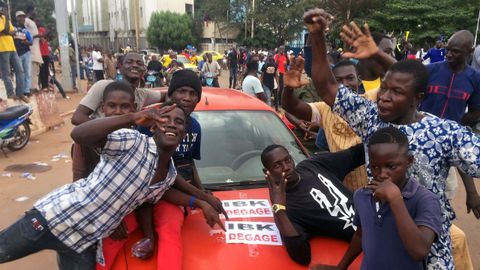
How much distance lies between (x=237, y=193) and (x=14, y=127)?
570cm

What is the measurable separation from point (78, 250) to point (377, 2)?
34.9 metres

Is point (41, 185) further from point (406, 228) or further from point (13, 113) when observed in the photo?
point (406, 228)

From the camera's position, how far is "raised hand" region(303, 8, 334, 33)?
7.11ft

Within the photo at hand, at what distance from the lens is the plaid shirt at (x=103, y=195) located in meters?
1.95

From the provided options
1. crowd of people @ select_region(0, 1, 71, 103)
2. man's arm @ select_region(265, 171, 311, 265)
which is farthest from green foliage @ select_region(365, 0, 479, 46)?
man's arm @ select_region(265, 171, 311, 265)

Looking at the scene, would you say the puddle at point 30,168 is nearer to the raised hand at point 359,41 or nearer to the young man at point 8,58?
the young man at point 8,58

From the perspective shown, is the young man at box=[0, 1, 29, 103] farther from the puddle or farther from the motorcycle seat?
the puddle

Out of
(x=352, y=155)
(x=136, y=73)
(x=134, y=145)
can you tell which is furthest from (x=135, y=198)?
(x=136, y=73)

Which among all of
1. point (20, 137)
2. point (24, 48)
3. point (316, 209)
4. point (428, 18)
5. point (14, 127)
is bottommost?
point (20, 137)

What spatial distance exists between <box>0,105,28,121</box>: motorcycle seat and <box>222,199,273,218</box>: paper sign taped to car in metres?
5.62

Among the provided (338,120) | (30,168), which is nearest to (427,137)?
(338,120)

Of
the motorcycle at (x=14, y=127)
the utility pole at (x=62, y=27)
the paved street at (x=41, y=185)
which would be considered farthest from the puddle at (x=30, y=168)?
the utility pole at (x=62, y=27)

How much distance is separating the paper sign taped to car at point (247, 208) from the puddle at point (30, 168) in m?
4.67

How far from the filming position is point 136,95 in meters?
3.33
